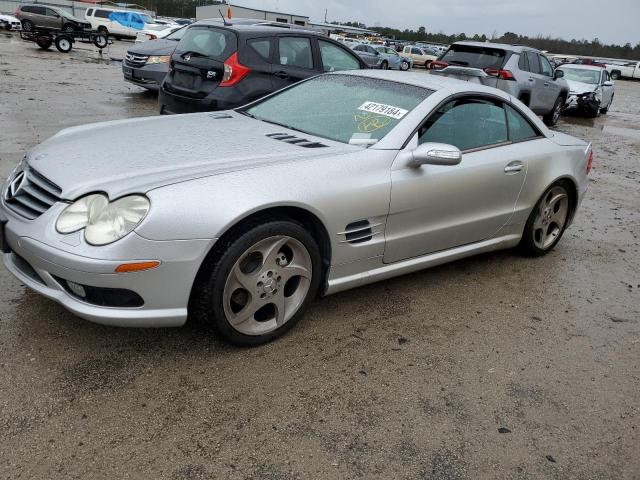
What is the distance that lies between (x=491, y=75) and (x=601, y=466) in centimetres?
1005

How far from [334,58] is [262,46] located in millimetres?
1231

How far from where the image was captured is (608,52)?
7262cm

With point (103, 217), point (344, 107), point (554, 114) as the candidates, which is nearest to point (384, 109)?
point (344, 107)

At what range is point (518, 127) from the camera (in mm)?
4324

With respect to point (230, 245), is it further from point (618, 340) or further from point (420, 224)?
point (618, 340)

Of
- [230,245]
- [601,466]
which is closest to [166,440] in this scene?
[230,245]

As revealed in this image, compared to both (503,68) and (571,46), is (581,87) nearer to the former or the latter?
(503,68)

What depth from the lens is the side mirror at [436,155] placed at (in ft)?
10.8

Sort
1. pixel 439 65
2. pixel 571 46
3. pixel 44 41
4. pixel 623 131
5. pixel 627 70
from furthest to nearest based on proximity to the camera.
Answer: pixel 571 46 < pixel 627 70 < pixel 44 41 < pixel 623 131 < pixel 439 65

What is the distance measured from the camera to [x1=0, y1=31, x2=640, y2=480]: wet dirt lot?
230 cm

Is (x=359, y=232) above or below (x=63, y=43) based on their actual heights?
above

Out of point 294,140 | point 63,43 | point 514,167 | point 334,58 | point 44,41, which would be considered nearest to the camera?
point 294,140

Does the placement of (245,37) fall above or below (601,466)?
above

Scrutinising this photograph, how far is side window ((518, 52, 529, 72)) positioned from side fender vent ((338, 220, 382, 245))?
32.3 ft
